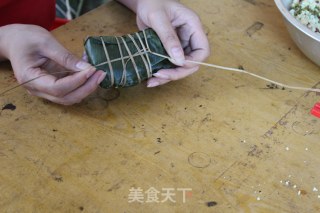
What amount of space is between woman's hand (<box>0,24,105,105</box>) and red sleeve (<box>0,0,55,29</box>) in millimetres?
201

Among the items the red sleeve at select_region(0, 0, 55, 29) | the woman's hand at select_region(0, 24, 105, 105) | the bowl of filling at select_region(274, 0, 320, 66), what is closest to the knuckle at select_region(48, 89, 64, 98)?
the woman's hand at select_region(0, 24, 105, 105)

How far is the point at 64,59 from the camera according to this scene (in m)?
0.70

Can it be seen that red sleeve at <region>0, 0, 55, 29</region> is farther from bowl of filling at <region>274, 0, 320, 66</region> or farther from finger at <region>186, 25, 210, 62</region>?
bowl of filling at <region>274, 0, 320, 66</region>

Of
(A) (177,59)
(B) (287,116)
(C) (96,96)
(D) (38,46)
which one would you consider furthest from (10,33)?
(B) (287,116)

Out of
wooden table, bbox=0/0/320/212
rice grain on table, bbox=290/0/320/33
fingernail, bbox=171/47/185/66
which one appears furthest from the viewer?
rice grain on table, bbox=290/0/320/33

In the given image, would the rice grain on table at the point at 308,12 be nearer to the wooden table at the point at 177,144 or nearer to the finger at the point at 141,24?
the wooden table at the point at 177,144

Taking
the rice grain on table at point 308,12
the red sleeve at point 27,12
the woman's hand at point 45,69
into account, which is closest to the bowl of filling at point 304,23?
the rice grain on table at point 308,12

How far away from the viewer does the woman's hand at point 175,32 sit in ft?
2.45

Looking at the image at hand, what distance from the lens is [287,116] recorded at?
0.76 metres

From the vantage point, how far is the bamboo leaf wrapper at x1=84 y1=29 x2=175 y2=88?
71 cm

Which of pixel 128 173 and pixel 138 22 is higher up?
pixel 138 22

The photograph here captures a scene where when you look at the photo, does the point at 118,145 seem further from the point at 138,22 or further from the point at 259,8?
the point at 259,8

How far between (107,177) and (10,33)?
33 centimetres

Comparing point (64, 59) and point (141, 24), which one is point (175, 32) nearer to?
point (141, 24)
